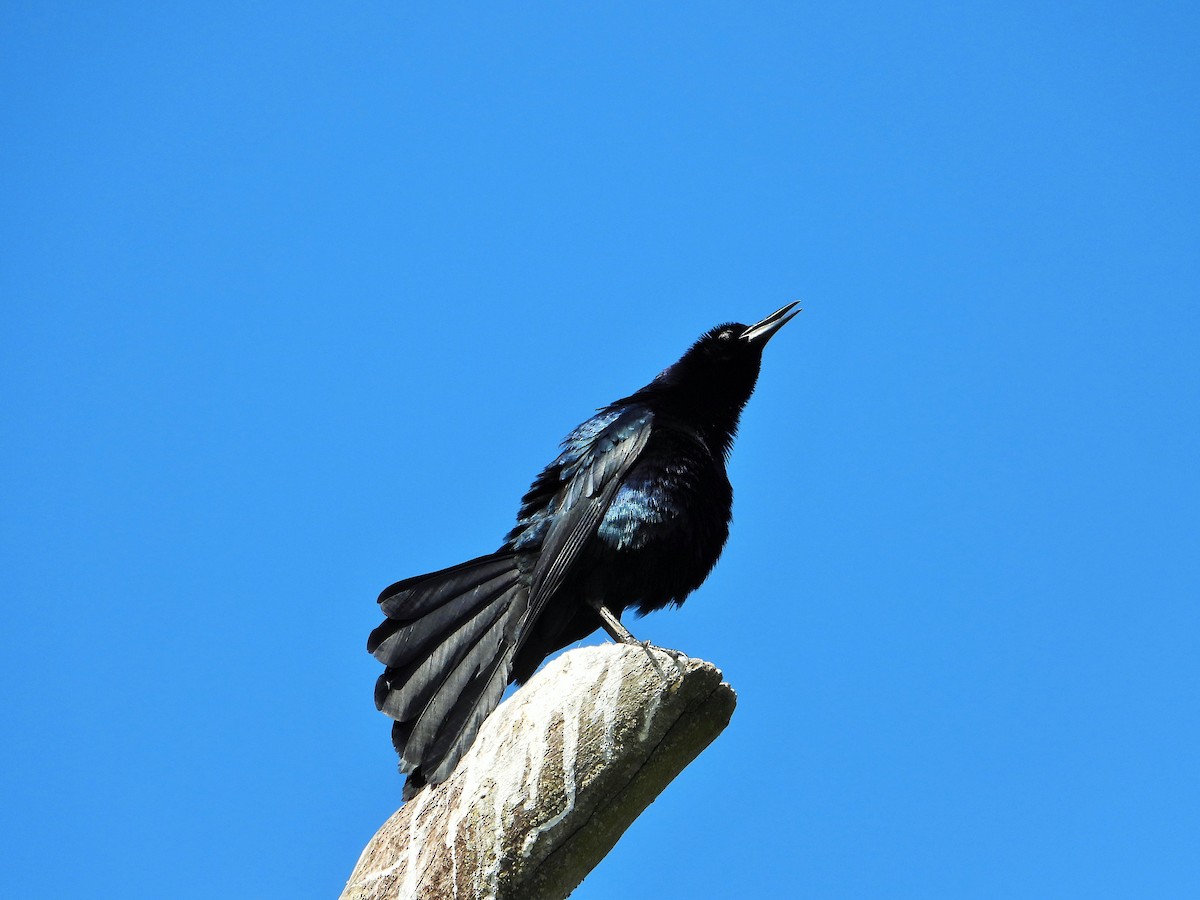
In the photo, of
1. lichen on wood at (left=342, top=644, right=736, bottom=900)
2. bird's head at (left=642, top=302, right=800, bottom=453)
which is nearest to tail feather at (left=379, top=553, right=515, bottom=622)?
lichen on wood at (left=342, top=644, right=736, bottom=900)

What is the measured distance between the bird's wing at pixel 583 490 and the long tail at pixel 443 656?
0.13 metres

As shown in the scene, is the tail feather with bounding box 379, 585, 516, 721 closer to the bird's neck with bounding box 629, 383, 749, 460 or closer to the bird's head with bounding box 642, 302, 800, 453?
the bird's neck with bounding box 629, 383, 749, 460

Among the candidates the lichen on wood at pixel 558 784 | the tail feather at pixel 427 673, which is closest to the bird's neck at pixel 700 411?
the tail feather at pixel 427 673

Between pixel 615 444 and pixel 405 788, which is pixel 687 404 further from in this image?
pixel 405 788

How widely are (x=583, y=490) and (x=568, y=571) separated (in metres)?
0.50

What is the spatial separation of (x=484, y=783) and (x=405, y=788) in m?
0.63

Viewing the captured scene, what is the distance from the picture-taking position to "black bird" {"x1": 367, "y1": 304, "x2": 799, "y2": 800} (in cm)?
480

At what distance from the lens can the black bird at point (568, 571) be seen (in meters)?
4.80

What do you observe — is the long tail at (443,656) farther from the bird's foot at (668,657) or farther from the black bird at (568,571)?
the bird's foot at (668,657)

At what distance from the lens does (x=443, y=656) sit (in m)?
4.95

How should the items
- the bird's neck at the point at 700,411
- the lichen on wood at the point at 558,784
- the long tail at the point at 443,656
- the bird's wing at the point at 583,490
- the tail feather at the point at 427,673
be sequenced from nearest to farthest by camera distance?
1. the lichen on wood at the point at 558,784
2. the long tail at the point at 443,656
3. the tail feather at the point at 427,673
4. the bird's wing at the point at 583,490
5. the bird's neck at the point at 700,411

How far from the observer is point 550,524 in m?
5.70

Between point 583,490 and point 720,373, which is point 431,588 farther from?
point 720,373

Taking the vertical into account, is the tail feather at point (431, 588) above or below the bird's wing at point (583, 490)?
below
